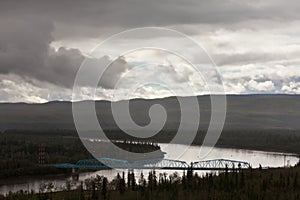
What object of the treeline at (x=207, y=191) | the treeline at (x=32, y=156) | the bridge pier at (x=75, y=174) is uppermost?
the treeline at (x=32, y=156)

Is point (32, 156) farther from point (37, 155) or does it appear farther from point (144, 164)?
point (144, 164)

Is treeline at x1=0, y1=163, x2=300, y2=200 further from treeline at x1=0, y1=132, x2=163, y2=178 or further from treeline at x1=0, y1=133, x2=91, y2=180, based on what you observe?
treeline at x1=0, y1=132, x2=163, y2=178

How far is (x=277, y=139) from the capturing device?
198 meters

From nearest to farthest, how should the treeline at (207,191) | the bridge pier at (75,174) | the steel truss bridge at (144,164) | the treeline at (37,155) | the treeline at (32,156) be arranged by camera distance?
the treeline at (207,191) < the bridge pier at (75,174) < the treeline at (32,156) < the treeline at (37,155) < the steel truss bridge at (144,164)

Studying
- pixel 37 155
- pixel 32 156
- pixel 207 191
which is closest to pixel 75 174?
pixel 32 156

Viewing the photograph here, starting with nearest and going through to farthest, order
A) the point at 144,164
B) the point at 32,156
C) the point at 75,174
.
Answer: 1. the point at 75,174
2. the point at 32,156
3. the point at 144,164

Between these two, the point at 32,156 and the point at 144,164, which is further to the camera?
the point at 144,164

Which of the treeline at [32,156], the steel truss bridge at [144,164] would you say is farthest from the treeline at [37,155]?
the steel truss bridge at [144,164]

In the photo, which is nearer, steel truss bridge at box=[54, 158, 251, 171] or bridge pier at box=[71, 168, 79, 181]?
bridge pier at box=[71, 168, 79, 181]

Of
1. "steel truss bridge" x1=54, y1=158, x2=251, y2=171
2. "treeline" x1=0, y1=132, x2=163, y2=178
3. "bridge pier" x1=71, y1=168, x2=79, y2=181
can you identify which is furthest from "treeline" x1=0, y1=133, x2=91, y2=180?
"steel truss bridge" x1=54, y1=158, x2=251, y2=171

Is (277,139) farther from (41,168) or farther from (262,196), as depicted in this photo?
(262,196)

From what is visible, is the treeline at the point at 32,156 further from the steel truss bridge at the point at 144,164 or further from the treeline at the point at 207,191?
the treeline at the point at 207,191

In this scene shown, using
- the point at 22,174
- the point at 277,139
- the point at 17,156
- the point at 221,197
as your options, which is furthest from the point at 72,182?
the point at 277,139

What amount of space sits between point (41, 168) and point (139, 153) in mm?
42181
